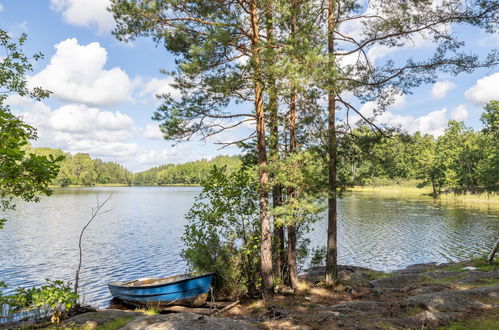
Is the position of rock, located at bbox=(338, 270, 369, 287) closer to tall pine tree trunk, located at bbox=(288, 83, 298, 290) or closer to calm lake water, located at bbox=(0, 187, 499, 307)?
tall pine tree trunk, located at bbox=(288, 83, 298, 290)

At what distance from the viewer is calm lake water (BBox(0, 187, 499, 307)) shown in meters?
19.3

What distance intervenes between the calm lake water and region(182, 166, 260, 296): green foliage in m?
5.55

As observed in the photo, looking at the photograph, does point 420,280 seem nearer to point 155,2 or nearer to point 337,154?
point 337,154

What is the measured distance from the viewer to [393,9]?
11.6 metres

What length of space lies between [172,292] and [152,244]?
15.0 m

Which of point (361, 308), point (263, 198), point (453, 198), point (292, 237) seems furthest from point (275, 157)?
point (453, 198)

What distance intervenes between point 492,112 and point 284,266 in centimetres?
6582

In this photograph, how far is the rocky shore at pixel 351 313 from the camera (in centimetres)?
647

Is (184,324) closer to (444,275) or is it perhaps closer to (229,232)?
(229,232)

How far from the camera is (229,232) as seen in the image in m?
12.9

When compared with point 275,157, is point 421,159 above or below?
above

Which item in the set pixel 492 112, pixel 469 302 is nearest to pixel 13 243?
pixel 469 302

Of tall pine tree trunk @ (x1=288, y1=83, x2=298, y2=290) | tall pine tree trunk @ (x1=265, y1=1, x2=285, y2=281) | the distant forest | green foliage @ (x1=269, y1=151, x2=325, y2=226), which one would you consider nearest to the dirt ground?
tall pine tree trunk @ (x1=288, y1=83, x2=298, y2=290)

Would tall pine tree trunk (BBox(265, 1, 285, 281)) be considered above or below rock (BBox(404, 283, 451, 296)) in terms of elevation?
above
